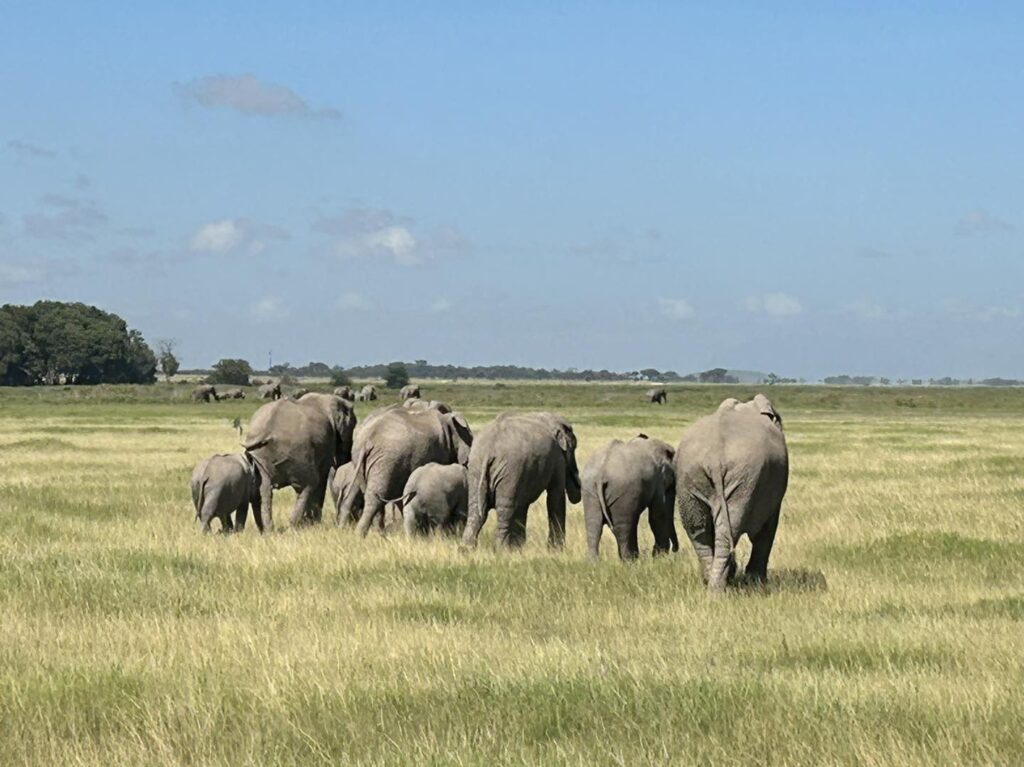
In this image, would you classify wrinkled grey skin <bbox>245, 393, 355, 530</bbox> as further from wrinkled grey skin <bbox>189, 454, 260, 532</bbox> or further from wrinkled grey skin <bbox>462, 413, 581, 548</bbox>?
wrinkled grey skin <bbox>462, 413, 581, 548</bbox>

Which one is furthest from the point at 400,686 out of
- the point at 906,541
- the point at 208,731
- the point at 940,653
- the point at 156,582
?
the point at 906,541

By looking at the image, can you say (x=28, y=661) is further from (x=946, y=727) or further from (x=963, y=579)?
(x=963, y=579)

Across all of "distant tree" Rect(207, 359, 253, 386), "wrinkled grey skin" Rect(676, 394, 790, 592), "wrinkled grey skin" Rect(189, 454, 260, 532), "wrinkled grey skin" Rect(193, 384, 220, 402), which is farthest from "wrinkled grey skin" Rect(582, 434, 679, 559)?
"distant tree" Rect(207, 359, 253, 386)

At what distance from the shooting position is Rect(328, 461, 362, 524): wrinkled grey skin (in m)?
19.6

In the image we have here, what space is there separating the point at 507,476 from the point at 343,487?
4149mm

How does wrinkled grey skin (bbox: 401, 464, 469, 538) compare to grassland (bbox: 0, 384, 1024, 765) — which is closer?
grassland (bbox: 0, 384, 1024, 765)

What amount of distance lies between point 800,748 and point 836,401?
103597 mm

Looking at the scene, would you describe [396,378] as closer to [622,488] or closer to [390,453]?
[390,453]

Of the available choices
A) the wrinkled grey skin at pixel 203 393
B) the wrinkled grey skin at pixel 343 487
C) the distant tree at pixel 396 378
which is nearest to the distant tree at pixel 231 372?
the distant tree at pixel 396 378

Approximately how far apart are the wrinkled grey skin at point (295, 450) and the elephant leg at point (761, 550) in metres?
7.50

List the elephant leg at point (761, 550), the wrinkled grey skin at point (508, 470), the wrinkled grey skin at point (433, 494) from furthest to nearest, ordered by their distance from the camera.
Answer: the wrinkled grey skin at point (433, 494) < the wrinkled grey skin at point (508, 470) < the elephant leg at point (761, 550)

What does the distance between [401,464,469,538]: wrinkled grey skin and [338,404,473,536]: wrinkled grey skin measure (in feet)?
1.06

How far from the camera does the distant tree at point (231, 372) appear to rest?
512ft

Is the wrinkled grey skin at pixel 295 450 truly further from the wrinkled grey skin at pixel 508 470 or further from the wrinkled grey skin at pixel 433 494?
the wrinkled grey skin at pixel 508 470
